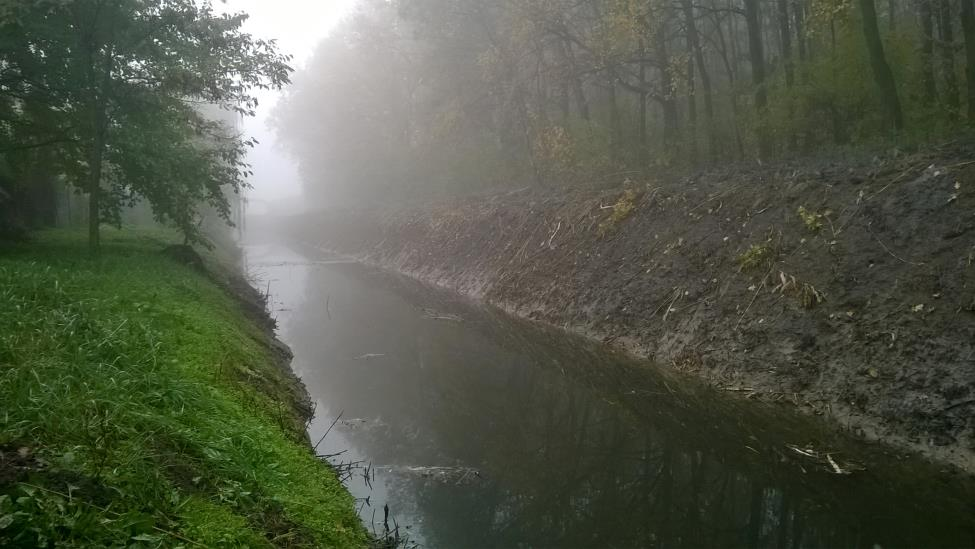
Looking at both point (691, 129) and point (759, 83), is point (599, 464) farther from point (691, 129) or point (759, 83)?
point (691, 129)

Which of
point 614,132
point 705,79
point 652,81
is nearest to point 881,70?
point 705,79

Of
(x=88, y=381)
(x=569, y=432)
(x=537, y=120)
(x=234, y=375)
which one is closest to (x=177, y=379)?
(x=88, y=381)

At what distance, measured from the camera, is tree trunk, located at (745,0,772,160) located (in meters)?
14.1

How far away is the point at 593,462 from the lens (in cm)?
696

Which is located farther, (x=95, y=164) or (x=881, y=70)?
(x=95, y=164)

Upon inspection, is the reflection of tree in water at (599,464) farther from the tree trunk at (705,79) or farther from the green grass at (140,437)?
the tree trunk at (705,79)

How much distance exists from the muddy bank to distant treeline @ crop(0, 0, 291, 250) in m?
8.84

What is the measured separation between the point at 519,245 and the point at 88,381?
44.2 feet

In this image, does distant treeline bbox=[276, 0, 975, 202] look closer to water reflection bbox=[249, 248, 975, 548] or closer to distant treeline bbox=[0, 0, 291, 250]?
water reflection bbox=[249, 248, 975, 548]

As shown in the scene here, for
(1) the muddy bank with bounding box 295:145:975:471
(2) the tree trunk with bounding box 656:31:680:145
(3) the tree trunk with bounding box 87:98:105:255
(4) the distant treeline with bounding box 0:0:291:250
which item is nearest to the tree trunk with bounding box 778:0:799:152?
(1) the muddy bank with bounding box 295:145:975:471

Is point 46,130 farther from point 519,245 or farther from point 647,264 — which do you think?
point 647,264

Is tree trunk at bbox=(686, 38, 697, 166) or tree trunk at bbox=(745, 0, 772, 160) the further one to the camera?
tree trunk at bbox=(686, 38, 697, 166)

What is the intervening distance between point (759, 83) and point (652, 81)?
5068 millimetres

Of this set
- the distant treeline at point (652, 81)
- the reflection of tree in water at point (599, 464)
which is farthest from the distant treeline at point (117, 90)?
the distant treeline at point (652, 81)
